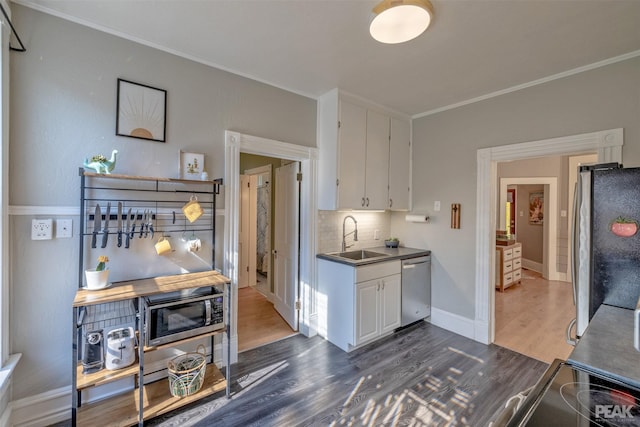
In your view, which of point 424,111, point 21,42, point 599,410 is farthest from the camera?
point 424,111

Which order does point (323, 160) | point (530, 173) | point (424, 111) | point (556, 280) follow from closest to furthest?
point (323, 160) < point (424, 111) < point (556, 280) < point (530, 173)

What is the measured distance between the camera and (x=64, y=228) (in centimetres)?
192

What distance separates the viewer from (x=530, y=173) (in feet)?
20.4

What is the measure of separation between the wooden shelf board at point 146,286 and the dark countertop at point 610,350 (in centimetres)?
207

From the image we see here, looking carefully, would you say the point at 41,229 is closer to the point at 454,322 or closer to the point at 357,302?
the point at 357,302

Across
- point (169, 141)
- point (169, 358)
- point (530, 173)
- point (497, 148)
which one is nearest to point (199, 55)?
point (169, 141)

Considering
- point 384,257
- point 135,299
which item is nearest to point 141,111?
point 135,299

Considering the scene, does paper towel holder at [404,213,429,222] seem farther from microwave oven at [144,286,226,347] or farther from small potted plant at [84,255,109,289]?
small potted plant at [84,255,109,289]

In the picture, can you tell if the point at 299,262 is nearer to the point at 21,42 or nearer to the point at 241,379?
the point at 241,379

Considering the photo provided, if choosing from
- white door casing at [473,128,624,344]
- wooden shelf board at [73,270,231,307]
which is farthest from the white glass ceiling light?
wooden shelf board at [73,270,231,307]

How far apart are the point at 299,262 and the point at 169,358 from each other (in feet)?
5.04

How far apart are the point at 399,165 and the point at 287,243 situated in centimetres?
177

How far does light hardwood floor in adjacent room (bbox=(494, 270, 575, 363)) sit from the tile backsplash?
179cm

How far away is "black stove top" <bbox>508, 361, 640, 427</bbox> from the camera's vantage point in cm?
82
